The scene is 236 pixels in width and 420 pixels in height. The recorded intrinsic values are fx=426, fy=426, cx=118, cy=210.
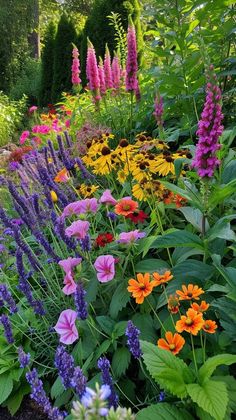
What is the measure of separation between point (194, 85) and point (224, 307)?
1.74 m

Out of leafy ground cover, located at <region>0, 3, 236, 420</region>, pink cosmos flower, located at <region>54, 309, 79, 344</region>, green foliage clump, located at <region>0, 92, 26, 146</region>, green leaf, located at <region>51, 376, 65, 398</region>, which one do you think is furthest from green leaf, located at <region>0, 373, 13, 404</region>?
green foliage clump, located at <region>0, 92, 26, 146</region>

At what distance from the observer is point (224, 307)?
1.55 meters

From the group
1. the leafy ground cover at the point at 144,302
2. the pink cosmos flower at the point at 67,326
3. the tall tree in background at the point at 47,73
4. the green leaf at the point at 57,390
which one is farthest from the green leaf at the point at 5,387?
the tall tree in background at the point at 47,73

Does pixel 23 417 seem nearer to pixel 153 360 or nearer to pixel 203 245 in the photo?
pixel 153 360

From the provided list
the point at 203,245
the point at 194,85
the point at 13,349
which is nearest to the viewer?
the point at 203,245

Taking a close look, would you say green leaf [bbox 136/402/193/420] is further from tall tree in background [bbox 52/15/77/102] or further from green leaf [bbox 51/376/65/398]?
tall tree in background [bbox 52/15/77/102]

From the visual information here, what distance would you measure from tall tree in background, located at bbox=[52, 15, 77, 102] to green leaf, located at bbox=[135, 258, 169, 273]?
33.7 feet

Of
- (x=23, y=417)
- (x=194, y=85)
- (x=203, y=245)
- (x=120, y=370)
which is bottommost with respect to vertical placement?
(x=23, y=417)

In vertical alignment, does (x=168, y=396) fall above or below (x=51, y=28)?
below

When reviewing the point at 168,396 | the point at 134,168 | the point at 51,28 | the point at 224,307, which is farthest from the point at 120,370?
the point at 51,28

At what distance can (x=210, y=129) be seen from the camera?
1.46m

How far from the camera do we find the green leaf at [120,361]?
1.76 metres

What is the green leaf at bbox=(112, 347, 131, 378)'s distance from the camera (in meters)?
1.76

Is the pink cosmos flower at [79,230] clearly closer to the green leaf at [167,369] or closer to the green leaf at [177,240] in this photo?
the green leaf at [177,240]
